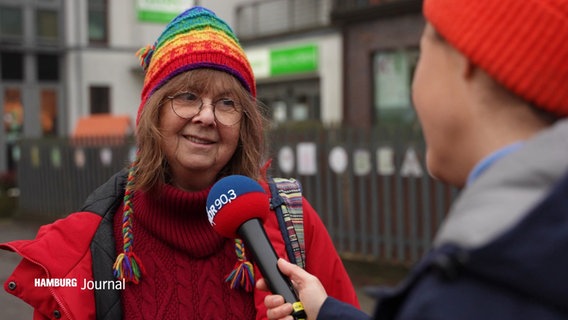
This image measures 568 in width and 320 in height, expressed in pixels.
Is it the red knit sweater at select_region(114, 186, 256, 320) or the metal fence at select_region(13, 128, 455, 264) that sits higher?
the red knit sweater at select_region(114, 186, 256, 320)

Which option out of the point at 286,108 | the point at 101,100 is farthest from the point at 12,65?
the point at 286,108

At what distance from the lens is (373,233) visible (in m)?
8.31

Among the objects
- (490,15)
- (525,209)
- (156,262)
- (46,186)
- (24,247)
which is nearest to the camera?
(525,209)

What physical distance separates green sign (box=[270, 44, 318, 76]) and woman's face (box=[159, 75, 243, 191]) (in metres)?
15.6

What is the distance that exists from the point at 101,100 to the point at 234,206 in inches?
831

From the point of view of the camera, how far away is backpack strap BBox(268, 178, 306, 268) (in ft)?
7.02

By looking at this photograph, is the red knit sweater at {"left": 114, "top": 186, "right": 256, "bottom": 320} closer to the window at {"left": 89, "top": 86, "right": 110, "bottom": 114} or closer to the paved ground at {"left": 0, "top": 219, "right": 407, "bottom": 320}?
the paved ground at {"left": 0, "top": 219, "right": 407, "bottom": 320}

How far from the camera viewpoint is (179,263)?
214cm

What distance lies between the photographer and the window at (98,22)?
70.9 ft

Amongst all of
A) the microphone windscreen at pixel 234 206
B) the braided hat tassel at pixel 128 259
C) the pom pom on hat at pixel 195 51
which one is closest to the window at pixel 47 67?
the pom pom on hat at pixel 195 51

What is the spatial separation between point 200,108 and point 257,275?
561mm

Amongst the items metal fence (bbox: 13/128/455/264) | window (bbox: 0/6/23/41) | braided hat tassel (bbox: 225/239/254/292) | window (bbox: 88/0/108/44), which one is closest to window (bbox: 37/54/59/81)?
window (bbox: 0/6/23/41)

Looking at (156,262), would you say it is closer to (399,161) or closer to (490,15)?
(490,15)

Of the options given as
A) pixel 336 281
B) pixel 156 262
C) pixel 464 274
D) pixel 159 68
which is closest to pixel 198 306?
pixel 156 262
